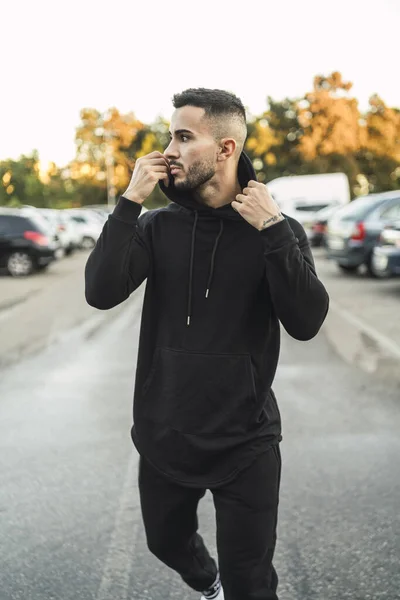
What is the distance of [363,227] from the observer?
16344 mm

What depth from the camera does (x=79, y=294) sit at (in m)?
14.9

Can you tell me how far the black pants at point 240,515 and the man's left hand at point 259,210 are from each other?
672 mm

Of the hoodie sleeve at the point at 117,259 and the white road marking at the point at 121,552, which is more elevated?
the hoodie sleeve at the point at 117,259

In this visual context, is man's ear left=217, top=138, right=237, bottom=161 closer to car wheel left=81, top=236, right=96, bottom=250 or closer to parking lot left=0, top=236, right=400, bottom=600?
parking lot left=0, top=236, right=400, bottom=600

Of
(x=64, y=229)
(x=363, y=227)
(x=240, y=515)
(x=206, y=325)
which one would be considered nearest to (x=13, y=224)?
(x=64, y=229)

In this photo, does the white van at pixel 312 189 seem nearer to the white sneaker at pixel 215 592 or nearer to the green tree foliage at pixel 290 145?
the green tree foliage at pixel 290 145

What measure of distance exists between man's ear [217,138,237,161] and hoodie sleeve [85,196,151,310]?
0.29m

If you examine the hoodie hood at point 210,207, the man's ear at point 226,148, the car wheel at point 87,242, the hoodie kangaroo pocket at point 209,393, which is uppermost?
the man's ear at point 226,148

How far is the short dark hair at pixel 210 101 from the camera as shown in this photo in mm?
2221

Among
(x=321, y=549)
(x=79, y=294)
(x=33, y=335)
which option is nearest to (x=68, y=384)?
(x=33, y=335)

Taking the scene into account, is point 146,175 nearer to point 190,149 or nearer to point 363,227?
point 190,149

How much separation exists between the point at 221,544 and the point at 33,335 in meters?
7.96

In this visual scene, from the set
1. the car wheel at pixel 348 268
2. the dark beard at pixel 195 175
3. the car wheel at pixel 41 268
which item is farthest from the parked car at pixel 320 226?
the dark beard at pixel 195 175

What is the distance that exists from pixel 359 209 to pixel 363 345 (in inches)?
342
